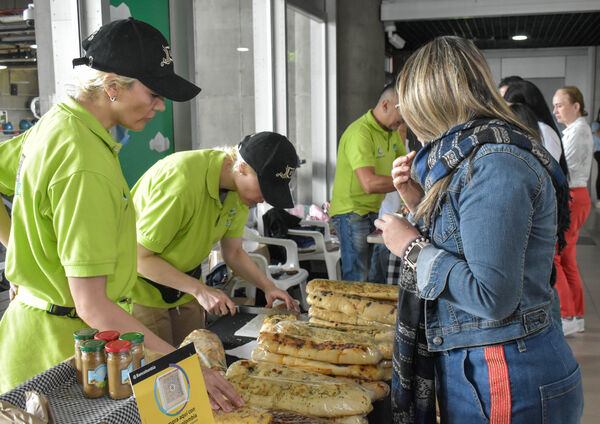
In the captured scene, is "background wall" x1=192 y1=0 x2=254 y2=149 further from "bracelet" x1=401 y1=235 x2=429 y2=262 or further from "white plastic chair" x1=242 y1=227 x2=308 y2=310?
"bracelet" x1=401 y1=235 x2=429 y2=262

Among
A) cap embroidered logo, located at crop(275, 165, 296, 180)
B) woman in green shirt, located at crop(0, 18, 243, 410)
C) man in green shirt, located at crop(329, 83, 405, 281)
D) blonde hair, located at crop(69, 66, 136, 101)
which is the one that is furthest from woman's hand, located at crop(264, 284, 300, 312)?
man in green shirt, located at crop(329, 83, 405, 281)

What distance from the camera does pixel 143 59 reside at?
4.79 feet

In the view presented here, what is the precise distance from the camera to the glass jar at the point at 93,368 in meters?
1.09

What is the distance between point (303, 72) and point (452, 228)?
18.3ft

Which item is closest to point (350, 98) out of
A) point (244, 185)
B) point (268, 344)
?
point (244, 185)

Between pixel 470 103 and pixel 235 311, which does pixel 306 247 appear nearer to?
pixel 235 311

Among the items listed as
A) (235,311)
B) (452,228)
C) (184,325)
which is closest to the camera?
(452,228)

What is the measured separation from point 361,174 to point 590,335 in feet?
7.60

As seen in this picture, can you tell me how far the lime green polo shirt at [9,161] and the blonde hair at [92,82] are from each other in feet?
1.00

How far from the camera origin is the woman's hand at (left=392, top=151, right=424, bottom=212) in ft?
5.24

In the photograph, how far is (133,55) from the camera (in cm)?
145

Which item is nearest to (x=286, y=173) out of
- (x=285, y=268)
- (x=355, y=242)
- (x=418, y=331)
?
(x=418, y=331)

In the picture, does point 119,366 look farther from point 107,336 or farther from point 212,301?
point 212,301

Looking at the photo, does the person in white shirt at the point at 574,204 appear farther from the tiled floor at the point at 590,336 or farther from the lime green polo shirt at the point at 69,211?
the lime green polo shirt at the point at 69,211
